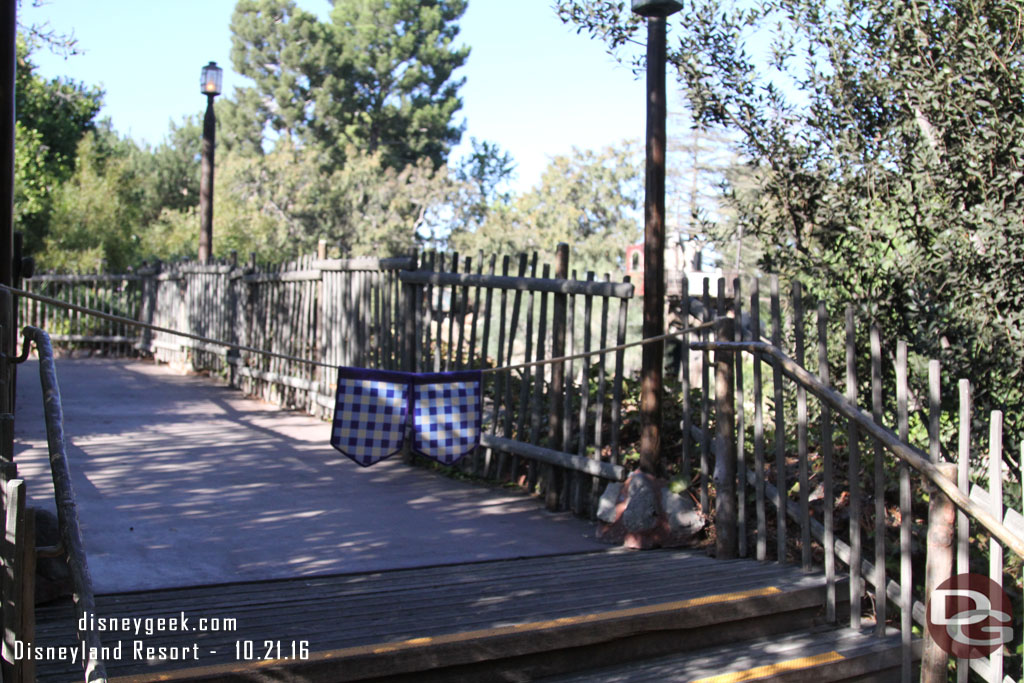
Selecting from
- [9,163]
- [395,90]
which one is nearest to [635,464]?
[9,163]

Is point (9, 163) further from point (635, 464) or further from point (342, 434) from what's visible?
point (635, 464)

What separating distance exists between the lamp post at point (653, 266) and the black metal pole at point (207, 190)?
10897 millimetres

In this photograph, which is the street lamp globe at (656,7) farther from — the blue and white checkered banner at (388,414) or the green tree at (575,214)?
the green tree at (575,214)

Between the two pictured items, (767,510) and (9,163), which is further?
(767,510)

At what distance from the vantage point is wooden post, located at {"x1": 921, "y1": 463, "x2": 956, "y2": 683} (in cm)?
390

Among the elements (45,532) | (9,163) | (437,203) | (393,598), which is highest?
(437,203)

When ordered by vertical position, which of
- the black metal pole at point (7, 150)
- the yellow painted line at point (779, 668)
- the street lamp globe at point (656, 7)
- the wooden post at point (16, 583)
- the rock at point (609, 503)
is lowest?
the yellow painted line at point (779, 668)

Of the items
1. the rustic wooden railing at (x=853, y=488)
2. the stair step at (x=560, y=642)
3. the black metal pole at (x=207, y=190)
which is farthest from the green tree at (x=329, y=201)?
the stair step at (x=560, y=642)

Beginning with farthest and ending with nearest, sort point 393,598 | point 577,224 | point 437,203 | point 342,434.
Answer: point 577,224 → point 437,203 → point 342,434 → point 393,598

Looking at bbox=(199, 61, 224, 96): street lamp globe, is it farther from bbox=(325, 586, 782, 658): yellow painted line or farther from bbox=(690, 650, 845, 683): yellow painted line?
bbox=(690, 650, 845, 683): yellow painted line

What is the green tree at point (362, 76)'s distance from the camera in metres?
42.7

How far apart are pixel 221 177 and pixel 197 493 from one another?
31.8m

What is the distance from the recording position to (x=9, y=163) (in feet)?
15.7

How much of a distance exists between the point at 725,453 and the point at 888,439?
1.18 meters
